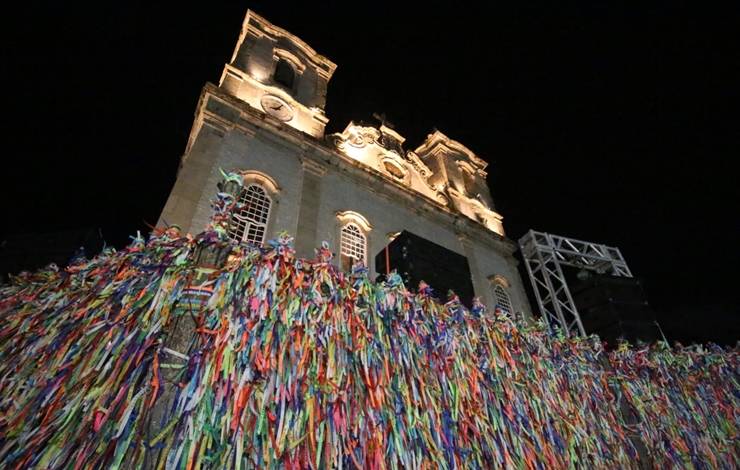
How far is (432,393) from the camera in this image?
536 centimetres

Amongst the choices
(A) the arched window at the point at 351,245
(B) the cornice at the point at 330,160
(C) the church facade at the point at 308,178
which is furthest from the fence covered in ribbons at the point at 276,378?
(B) the cornice at the point at 330,160

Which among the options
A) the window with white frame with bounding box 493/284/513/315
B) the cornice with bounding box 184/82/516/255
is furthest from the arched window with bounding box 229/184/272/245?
the window with white frame with bounding box 493/284/513/315

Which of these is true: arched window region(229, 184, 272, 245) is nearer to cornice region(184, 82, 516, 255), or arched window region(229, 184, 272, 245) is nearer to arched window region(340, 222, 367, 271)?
cornice region(184, 82, 516, 255)

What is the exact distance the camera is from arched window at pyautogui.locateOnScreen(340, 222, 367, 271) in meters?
11.8

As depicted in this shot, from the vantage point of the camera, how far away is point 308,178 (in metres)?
12.8

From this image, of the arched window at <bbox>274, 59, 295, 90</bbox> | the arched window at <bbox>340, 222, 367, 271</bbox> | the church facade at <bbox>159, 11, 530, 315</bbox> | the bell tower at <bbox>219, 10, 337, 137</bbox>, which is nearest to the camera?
the church facade at <bbox>159, 11, 530, 315</bbox>

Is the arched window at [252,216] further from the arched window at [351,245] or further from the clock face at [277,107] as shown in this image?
the clock face at [277,107]

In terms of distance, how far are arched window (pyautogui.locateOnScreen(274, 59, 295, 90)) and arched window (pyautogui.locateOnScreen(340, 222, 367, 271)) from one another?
837 centimetres

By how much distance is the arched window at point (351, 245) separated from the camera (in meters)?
11.8

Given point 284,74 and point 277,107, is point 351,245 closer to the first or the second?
point 277,107

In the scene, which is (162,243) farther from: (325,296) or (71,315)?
(325,296)

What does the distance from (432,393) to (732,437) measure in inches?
328

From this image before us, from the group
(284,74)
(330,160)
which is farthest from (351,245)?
(284,74)

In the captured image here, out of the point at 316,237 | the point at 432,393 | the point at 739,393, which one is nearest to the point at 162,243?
the point at 432,393
